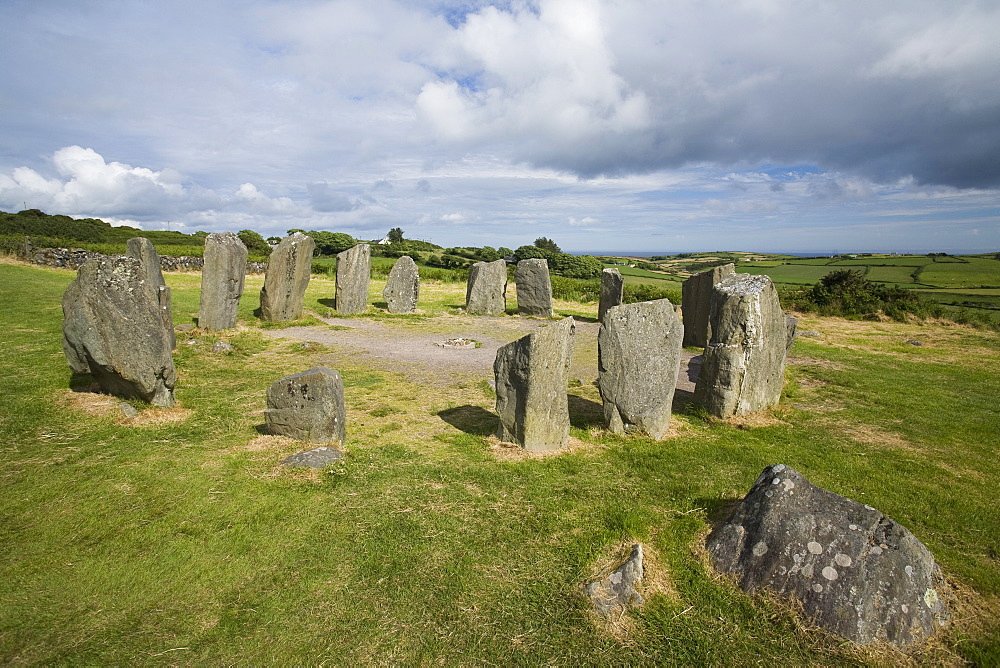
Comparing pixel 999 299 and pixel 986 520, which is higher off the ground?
pixel 999 299

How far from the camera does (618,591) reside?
4406 mm

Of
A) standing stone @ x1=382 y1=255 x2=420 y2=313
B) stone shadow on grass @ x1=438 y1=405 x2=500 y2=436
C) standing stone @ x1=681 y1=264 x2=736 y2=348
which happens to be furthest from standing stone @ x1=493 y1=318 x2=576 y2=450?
standing stone @ x1=382 y1=255 x2=420 y2=313

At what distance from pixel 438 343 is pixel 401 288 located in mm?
6366

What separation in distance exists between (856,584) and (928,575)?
626 mm

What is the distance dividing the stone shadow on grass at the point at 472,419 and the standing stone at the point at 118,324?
4.81 meters

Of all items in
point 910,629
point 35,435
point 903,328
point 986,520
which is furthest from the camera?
point 903,328

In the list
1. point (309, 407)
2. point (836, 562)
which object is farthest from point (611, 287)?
point (836, 562)

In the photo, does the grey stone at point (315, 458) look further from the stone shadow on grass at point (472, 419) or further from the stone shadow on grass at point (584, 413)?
the stone shadow on grass at point (584, 413)

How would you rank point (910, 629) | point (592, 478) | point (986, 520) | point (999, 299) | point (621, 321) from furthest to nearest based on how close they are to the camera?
1. point (999, 299)
2. point (621, 321)
3. point (592, 478)
4. point (986, 520)
5. point (910, 629)

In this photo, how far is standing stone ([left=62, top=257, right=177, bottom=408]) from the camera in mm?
7875

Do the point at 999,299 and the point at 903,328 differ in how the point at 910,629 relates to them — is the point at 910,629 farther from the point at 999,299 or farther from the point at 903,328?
the point at 999,299

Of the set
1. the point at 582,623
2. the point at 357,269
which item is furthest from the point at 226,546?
the point at 357,269

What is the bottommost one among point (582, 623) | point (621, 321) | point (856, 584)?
point (582, 623)

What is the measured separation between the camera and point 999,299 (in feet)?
81.0
